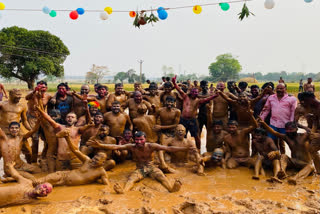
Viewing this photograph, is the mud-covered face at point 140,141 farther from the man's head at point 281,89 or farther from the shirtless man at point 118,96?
the man's head at point 281,89

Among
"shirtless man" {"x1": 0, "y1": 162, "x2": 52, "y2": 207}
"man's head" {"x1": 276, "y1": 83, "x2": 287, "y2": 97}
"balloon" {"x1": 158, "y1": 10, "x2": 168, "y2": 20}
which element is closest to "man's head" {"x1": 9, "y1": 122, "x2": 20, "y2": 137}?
"shirtless man" {"x1": 0, "y1": 162, "x2": 52, "y2": 207}

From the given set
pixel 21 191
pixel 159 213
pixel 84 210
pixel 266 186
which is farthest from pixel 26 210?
pixel 266 186

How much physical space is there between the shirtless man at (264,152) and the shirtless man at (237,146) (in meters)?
0.19

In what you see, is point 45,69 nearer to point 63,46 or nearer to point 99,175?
point 63,46

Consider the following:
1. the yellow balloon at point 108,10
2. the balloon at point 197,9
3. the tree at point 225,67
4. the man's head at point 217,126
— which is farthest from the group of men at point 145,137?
the tree at point 225,67

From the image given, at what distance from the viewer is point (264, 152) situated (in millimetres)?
5766

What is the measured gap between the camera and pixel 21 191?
13.5 feet

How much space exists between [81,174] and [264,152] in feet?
12.1

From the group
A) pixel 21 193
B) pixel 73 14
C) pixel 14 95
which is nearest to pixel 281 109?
pixel 21 193

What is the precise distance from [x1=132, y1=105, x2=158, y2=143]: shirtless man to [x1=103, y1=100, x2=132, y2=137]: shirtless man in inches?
11.6

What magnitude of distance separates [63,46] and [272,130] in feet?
106

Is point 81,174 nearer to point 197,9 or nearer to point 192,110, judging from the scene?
point 192,110

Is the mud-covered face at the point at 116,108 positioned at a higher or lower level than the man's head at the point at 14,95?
lower

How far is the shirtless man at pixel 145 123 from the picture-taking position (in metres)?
6.36
